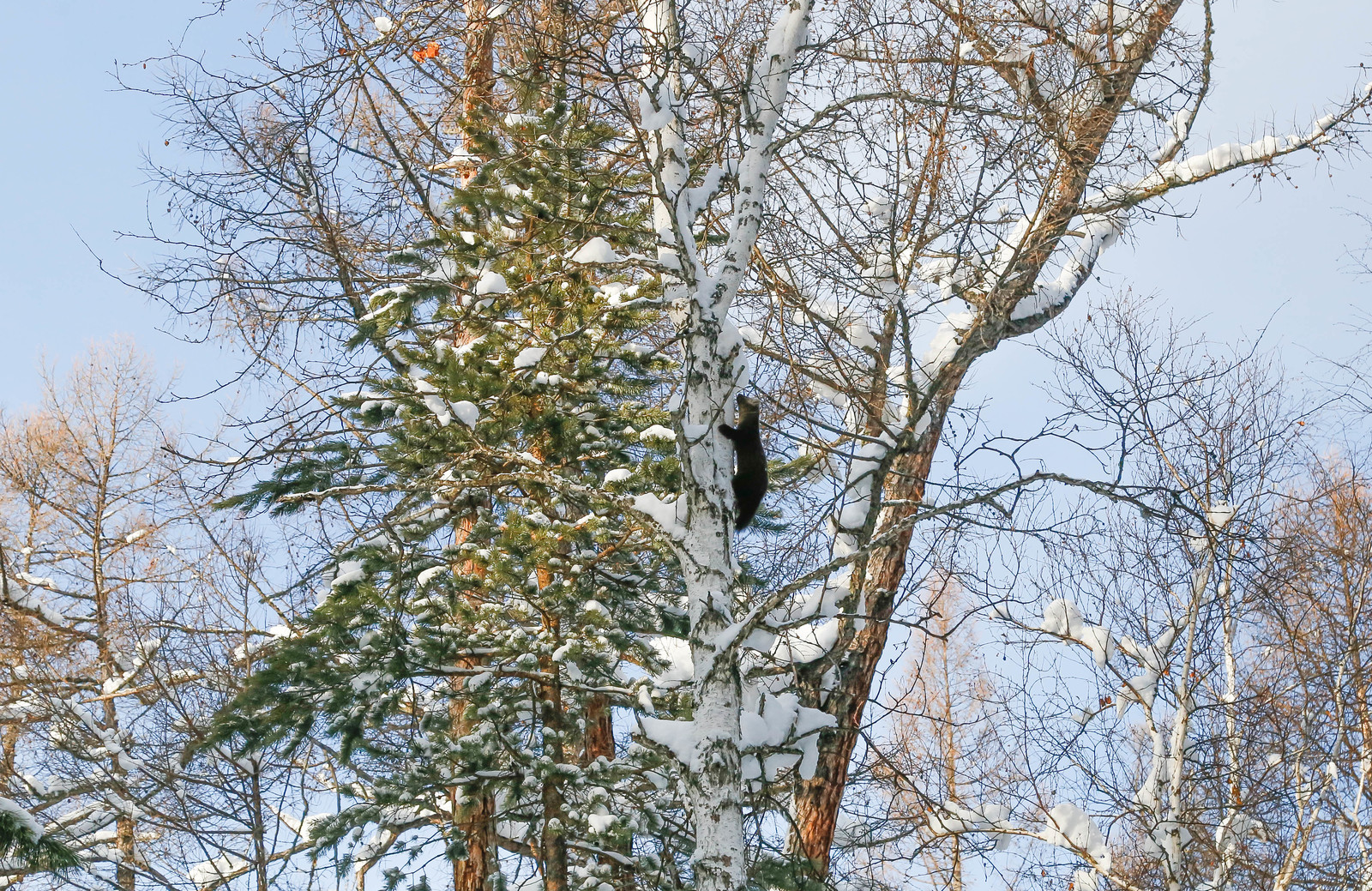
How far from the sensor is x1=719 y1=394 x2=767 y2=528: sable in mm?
5738

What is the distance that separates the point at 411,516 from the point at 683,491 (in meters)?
2.83

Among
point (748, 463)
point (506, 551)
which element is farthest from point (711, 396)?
point (506, 551)

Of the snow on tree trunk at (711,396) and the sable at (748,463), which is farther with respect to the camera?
the sable at (748,463)

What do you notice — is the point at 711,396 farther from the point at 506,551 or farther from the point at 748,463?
the point at 506,551

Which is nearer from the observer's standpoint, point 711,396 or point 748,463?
point 711,396

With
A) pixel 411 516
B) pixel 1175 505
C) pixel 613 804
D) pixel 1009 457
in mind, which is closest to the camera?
pixel 1175 505

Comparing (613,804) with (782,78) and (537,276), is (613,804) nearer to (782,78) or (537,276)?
(537,276)

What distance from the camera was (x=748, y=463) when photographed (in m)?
5.91

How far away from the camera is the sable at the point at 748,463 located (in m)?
5.74

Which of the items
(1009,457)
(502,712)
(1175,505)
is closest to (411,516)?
(502,712)

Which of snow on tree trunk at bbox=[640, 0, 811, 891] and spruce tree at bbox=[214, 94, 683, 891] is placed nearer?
snow on tree trunk at bbox=[640, 0, 811, 891]

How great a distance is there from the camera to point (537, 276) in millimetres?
7055

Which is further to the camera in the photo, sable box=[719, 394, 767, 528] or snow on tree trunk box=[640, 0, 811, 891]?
sable box=[719, 394, 767, 528]

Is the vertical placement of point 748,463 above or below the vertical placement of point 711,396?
above
